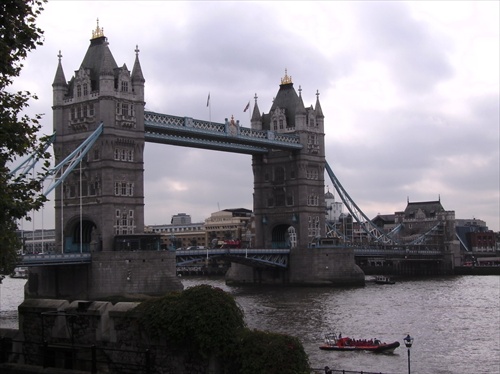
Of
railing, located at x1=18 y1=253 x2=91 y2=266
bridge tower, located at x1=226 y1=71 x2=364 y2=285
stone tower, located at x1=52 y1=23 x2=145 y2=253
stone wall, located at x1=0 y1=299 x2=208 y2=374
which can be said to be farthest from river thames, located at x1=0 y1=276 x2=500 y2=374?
stone wall, located at x1=0 y1=299 x2=208 y2=374

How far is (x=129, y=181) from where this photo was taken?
92.8m

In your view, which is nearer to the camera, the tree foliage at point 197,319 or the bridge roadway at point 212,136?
the tree foliage at point 197,319

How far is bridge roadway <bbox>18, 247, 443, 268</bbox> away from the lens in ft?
254

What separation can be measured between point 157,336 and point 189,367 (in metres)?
1.31

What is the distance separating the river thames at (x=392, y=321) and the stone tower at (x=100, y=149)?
12994 millimetres

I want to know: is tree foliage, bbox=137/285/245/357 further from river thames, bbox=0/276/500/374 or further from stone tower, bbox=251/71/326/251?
stone tower, bbox=251/71/326/251

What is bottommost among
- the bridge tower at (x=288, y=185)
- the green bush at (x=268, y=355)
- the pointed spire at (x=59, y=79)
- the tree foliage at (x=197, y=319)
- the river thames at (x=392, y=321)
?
the river thames at (x=392, y=321)

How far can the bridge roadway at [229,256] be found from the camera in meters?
77.5

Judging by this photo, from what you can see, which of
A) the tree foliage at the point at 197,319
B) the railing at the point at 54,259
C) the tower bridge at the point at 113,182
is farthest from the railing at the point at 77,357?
the railing at the point at 54,259

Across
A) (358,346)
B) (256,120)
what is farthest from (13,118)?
(256,120)

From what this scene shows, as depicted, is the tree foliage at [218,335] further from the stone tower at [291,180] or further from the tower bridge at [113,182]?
the stone tower at [291,180]

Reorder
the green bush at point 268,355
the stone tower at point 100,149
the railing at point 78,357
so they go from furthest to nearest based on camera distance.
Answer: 1. the stone tower at point 100,149
2. the railing at point 78,357
3. the green bush at point 268,355

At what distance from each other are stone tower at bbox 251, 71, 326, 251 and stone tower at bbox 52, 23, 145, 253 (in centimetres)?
3790

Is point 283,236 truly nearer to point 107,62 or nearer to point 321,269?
point 321,269
